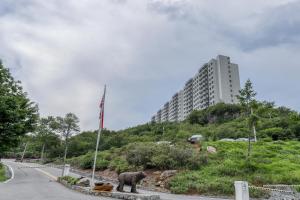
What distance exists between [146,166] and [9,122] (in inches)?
446

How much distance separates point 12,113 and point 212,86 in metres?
73.3

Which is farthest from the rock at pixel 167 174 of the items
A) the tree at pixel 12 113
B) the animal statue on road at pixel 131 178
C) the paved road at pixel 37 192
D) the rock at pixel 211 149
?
the tree at pixel 12 113

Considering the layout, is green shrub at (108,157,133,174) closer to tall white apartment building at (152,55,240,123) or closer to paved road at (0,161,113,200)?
paved road at (0,161,113,200)

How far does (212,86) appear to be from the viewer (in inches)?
3472

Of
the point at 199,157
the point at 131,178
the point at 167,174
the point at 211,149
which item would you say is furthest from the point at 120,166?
the point at 131,178

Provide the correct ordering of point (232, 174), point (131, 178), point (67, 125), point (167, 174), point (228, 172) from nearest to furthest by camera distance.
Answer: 1. point (131, 178)
2. point (232, 174)
3. point (228, 172)
4. point (167, 174)
5. point (67, 125)

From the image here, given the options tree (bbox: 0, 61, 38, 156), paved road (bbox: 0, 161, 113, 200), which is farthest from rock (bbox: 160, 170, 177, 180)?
tree (bbox: 0, 61, 38, 156)

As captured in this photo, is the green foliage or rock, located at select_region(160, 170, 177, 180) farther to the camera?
the green foliage

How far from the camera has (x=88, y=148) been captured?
4772 centimetres

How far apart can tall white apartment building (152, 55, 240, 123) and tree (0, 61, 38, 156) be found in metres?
57.9

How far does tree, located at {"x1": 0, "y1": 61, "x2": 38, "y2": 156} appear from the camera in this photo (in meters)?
21.6

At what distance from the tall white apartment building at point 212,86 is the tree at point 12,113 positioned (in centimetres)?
5789

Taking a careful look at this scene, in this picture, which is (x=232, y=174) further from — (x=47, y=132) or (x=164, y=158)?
(x=47, y=132)

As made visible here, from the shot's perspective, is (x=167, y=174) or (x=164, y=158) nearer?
(x=167, y=174)
